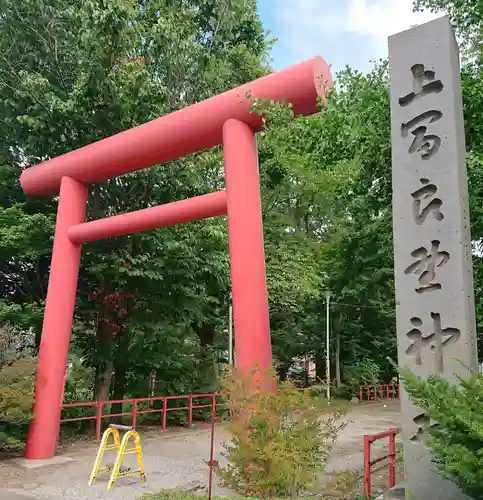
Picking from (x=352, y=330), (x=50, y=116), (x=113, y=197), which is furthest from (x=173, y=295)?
(x=352, y=330)

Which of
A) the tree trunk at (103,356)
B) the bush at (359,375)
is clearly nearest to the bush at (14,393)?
the tree trunk at (103,356)

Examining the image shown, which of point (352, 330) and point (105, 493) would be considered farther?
point (352, 330)

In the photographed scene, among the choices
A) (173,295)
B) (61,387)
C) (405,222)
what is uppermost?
(173,295)

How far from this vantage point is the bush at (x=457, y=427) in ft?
11.2

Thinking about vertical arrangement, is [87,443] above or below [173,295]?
below

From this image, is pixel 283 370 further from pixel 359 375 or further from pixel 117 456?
pixel 117 456

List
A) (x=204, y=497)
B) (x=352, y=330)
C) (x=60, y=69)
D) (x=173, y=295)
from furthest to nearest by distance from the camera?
(x=352, y=330), (x=173, y=295), (x=60, y=69), (x=204, y=497)

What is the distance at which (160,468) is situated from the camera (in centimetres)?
822

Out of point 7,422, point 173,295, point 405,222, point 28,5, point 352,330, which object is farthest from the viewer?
point 352,330

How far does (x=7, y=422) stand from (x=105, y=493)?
310 centimetres

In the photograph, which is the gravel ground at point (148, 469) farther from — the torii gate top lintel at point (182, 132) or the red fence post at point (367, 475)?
the torii gate top lintel at point (182, 132)

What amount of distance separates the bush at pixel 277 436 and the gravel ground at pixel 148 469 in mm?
938

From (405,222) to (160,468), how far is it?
17.5ft

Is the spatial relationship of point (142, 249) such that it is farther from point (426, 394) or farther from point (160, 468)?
point (426, 394)
